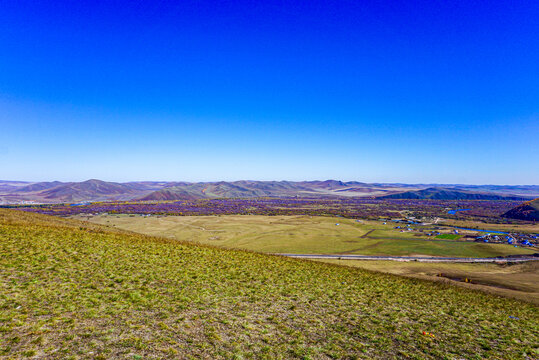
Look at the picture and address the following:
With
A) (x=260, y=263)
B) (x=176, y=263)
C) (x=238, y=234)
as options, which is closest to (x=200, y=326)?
(x=176, y=263)

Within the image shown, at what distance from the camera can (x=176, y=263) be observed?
2217 centimetres

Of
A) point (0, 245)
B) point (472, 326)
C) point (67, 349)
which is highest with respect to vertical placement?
point (0, 245)

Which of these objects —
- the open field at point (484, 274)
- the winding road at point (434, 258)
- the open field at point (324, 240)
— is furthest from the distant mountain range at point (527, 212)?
the open field at point (484, 274)

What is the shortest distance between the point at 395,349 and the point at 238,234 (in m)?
82.2

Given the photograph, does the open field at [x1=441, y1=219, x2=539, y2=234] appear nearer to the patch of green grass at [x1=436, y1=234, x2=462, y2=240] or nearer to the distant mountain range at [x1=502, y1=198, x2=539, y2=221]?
the distant mountain range at [x1=502, y1=198, x2=539, y2=221]

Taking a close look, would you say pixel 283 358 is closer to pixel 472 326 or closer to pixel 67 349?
pixel 67 349

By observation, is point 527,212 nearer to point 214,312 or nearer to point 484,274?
point 484,274

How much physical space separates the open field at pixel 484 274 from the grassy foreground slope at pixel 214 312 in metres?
11.0

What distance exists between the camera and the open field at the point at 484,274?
31.2 m

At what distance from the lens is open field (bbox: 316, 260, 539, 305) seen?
102ft

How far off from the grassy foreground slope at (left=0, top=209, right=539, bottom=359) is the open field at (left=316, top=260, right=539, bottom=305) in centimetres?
1102

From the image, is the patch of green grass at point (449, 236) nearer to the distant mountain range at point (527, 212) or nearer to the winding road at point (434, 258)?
the winding road at point (434, 258)

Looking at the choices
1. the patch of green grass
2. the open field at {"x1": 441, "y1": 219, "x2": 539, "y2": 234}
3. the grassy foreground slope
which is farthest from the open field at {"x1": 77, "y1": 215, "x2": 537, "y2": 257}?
the open field at {"x1": 441, "y1": 219, "x2": 539, "y2": 234}

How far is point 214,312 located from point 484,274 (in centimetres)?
4994
